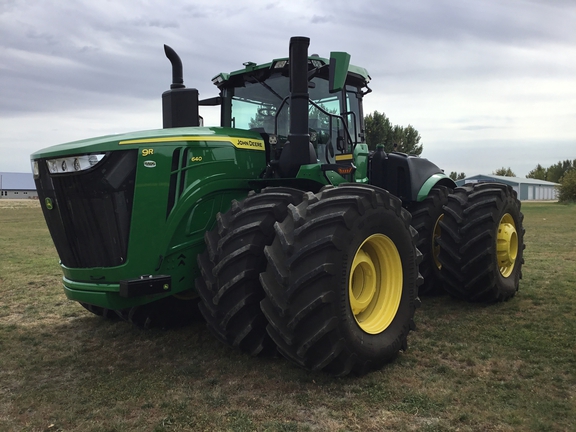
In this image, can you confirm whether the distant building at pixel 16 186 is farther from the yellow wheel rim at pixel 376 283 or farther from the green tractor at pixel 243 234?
the yellow wheel rim at pixel 376 283

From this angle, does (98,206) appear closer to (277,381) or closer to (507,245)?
(277,381)

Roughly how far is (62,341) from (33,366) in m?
0.73

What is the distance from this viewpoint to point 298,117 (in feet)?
15.3

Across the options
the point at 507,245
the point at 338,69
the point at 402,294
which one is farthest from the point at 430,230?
the point at 338,69

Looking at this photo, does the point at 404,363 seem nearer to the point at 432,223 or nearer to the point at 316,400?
the point at 316,400

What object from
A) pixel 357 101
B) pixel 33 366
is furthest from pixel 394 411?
pixel 357 101

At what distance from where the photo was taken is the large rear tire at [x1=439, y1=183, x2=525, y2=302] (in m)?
6.03

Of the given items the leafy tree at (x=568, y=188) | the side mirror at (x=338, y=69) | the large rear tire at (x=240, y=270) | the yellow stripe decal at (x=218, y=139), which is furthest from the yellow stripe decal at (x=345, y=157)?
the leafy tree at (x=568, y=188)

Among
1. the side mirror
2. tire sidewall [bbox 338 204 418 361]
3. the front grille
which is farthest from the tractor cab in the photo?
the front grille

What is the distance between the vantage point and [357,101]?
20.5ft

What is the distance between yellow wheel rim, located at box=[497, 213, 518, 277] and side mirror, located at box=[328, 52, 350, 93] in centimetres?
327

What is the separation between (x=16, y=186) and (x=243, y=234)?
119 m

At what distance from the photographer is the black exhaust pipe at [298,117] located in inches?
176

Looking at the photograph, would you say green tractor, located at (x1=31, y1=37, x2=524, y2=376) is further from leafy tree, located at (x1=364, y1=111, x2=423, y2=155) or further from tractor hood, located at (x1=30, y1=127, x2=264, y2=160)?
leafy tree, located at (x1=364, y1=111, x2=423, y2=155)
